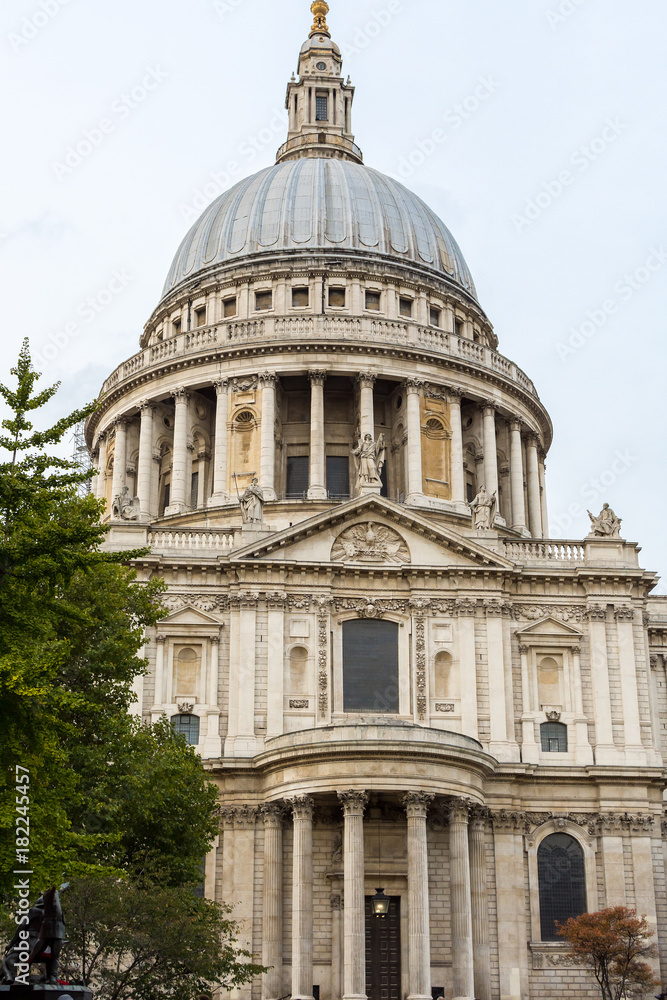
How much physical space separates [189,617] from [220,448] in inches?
575

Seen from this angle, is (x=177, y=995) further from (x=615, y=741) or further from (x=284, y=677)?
(x=615, y=741)

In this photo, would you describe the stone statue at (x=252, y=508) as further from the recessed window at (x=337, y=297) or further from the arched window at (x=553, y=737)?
the recessed window at (x=337, y=297)

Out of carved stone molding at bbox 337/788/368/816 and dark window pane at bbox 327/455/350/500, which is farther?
dark window pane at bbox 327/455/350/500

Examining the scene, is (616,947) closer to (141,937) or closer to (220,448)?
(141,937)

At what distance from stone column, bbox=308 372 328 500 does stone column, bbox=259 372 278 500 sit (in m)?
1.73

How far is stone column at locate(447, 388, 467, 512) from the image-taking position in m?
63.0

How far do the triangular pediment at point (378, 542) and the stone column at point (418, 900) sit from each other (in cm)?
989

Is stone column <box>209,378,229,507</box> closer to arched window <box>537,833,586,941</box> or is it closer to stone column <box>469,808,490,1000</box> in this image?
stone column <box>469,808,490,1000</box>

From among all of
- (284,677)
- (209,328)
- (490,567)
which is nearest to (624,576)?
(490,567)

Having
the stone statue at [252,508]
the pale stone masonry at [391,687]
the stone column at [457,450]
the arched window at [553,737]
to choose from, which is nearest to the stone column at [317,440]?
the pale stone masonry at [391,687]

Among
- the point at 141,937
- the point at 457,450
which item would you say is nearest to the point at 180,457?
the point at 457,450

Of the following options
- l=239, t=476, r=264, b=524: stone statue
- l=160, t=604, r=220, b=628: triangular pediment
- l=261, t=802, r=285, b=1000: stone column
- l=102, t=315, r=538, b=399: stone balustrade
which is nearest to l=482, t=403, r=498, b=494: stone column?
l=102, t=315, r=538, b=399: stone balustrade

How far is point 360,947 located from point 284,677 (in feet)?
34.8

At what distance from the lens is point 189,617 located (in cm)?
5003
